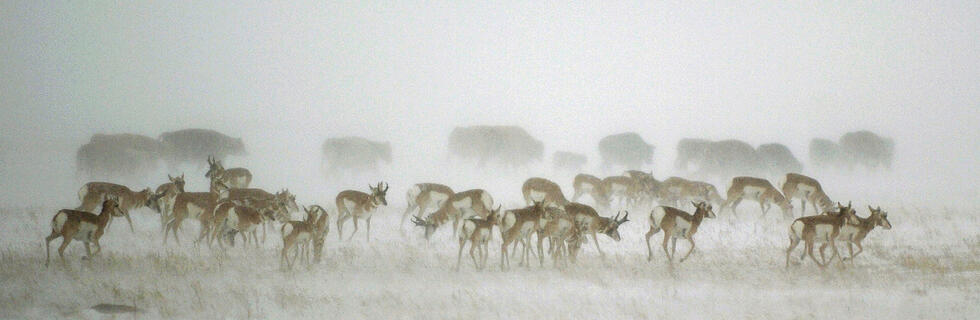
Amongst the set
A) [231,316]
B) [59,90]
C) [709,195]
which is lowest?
[231,316]

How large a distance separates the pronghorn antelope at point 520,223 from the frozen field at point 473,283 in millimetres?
758

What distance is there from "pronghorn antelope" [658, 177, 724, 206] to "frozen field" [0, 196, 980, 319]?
7974 millimetres

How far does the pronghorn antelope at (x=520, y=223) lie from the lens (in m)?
16.3

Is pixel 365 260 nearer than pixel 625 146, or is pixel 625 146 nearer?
pixel 365 260

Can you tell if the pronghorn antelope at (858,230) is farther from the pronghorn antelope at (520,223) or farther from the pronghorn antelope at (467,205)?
the pronghorn antelope at (467,205)

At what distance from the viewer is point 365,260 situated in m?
16.6

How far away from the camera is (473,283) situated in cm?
1468

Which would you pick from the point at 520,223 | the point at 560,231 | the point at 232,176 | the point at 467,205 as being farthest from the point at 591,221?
the point at 232,176

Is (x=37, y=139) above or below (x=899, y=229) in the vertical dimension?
above

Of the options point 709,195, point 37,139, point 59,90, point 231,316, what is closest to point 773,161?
point 709,195

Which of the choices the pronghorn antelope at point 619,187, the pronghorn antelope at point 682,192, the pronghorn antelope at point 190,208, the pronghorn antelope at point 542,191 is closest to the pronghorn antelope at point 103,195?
the pronghorn antelope at point 190,208

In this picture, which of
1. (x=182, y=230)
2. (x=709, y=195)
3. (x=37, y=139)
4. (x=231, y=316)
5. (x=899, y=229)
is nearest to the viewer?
(x=231, y=316)

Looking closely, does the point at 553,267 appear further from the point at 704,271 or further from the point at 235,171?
the point at 235,171

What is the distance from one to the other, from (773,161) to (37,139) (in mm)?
54006
